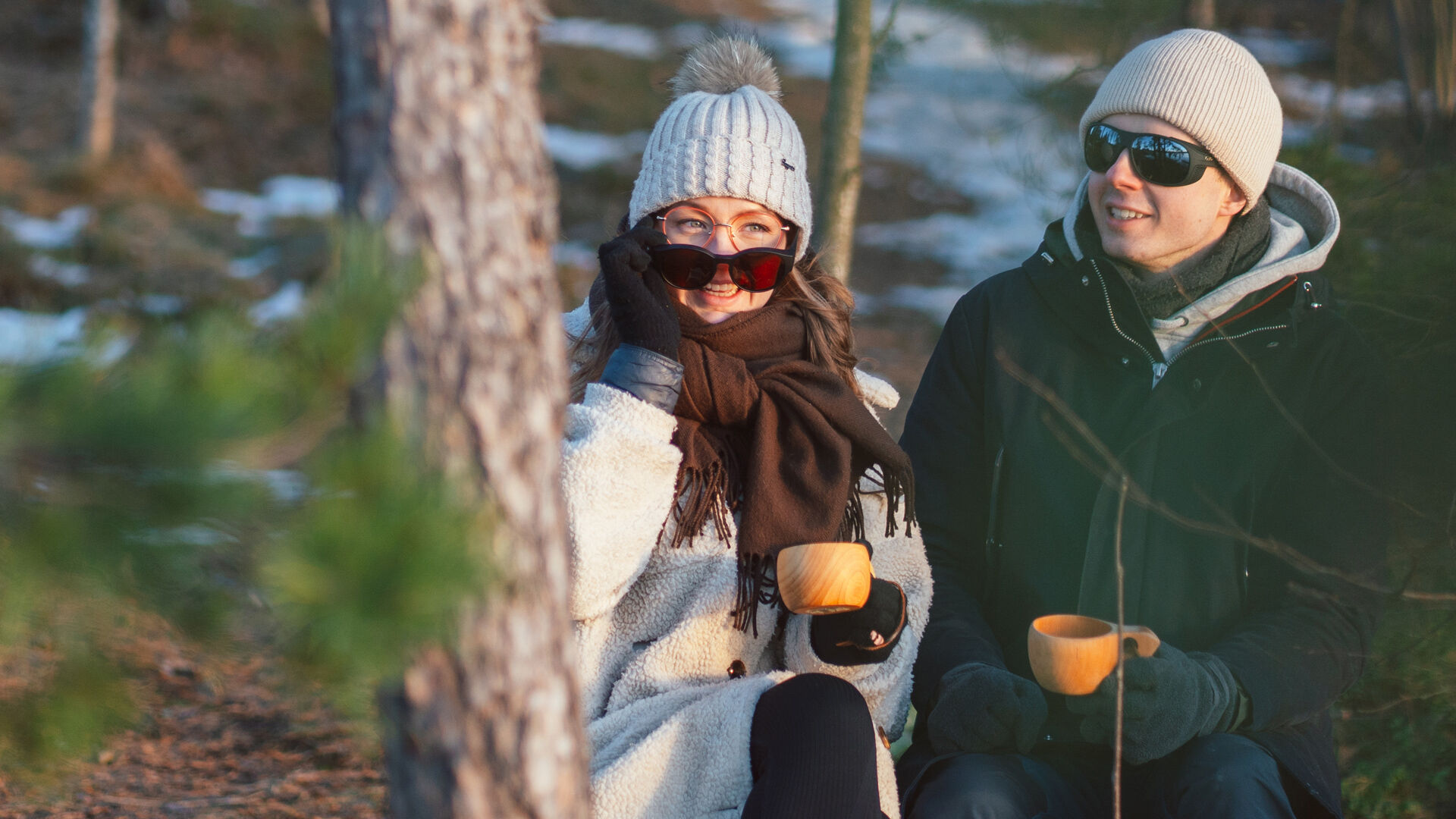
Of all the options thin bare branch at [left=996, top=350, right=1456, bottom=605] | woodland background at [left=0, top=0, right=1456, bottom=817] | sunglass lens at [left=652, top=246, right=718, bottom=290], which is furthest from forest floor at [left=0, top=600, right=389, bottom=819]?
thin bare branch at [left=996, top=350, right=1456, bottom=605]

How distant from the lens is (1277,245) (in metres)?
2.51

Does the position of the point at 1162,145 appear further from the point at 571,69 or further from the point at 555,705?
the point at 571,69

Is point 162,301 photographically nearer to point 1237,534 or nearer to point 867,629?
point 867,629

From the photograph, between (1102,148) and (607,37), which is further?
(607,37)

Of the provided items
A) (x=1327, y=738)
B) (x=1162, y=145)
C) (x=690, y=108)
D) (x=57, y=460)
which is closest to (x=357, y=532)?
(x=57, y=460)

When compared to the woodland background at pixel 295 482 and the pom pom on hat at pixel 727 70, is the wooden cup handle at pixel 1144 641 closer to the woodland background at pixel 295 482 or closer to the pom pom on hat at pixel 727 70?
the woodland background at pixel 295 482

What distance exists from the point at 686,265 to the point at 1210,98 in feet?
3.74

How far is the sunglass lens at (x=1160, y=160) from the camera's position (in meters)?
2.42

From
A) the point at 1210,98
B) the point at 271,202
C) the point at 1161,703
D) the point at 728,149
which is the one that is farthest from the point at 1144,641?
the point at 271,202

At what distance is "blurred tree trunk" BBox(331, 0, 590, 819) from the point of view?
4.02 feet

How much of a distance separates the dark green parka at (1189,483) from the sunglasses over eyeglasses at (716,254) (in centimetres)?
56

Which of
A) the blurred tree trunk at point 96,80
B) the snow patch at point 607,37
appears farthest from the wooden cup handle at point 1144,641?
the snow patch at point 607,37

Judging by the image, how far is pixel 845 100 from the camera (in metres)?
3.69

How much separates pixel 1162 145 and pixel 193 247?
9158mm
